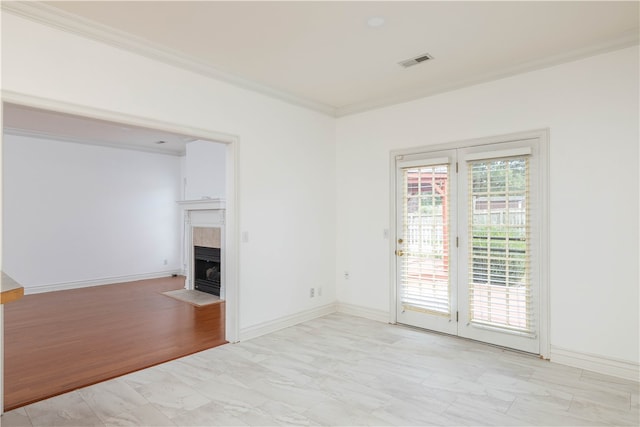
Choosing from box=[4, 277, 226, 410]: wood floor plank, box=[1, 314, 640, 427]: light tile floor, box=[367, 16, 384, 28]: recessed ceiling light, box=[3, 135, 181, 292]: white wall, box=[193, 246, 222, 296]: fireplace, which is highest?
box=[367, 16, 384, 28]: recessed ceiling light

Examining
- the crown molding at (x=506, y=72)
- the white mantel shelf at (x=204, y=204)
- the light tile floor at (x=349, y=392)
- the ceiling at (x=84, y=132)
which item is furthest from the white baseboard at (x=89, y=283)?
the crown molding at (x=506, y=72)

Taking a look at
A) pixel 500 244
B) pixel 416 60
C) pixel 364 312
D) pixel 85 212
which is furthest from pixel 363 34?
pixel 85 212

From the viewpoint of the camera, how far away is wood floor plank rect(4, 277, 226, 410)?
3.15 meters

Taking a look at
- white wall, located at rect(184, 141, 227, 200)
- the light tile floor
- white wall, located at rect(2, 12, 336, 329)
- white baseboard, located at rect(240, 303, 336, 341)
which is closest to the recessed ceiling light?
white wall, located at rect(2, 12, 336, 329)

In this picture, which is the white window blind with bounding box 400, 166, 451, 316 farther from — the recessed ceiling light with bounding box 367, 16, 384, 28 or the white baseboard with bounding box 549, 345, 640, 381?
the recessed ceiling light with bounding box 367, 16, 384, 28

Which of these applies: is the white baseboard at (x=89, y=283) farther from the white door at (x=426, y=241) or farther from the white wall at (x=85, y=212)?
the white door at (x=426, y=241)

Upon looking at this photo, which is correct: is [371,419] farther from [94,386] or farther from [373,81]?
[373,81]

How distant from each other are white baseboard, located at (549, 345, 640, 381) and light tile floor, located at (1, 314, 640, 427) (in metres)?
0.09

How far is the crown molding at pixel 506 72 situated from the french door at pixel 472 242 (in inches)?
27.5

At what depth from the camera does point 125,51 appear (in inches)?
123

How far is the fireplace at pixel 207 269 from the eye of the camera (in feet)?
21.7

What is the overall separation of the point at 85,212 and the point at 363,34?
6.47 m

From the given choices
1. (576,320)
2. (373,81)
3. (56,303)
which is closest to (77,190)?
(56,303)

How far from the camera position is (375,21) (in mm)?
2840
